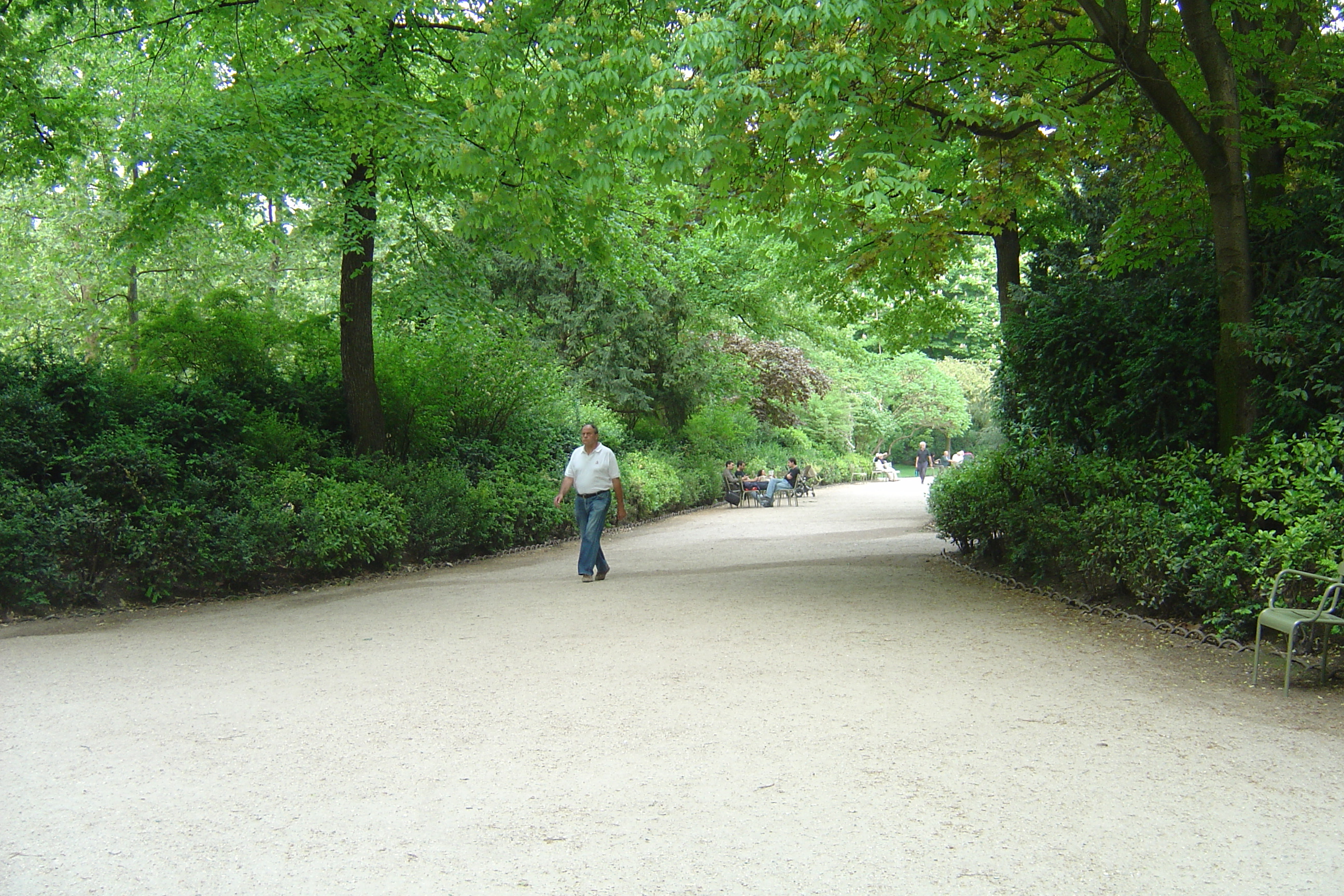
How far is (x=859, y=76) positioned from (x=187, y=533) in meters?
7.83

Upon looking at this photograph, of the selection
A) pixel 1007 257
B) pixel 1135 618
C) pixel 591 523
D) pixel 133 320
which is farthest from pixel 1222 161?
pixel 133 320

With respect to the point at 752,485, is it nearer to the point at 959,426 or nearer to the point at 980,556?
the point at 980,556

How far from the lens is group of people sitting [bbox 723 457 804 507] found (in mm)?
27234

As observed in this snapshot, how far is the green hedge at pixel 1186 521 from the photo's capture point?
6.64m

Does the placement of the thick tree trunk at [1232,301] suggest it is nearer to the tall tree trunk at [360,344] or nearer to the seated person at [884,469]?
the tall tree trunk at [360,344]

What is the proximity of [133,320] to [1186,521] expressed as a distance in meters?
20.7

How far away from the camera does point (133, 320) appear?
69.1 ft

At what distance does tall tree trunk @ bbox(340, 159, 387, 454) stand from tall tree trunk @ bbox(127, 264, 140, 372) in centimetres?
277

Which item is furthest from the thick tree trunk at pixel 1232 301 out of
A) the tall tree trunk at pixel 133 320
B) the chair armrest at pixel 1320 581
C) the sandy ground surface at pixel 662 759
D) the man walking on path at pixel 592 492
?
the tall tree trunk at pixel 133 320

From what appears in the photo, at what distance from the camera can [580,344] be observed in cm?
2505

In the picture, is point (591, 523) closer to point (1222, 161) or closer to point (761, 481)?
point (1222, 161)

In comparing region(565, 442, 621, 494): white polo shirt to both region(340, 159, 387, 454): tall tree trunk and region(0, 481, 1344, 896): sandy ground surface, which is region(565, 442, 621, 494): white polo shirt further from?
region(340, 159, 387, 454): tall tree trunk

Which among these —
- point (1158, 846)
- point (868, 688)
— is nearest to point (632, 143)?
point (868, 688)

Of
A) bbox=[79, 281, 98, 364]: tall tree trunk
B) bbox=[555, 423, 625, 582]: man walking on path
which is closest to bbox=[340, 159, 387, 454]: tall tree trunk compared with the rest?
bbox=[555, 423, 625, 582]: man walking on path
